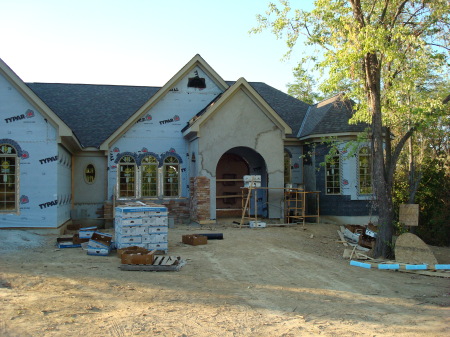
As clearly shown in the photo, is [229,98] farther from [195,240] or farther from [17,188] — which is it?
[17,188]

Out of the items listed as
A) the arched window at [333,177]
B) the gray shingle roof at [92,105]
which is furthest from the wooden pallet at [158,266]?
the arched window at [333,177]

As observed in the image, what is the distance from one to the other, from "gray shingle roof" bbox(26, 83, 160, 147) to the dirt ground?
933cm

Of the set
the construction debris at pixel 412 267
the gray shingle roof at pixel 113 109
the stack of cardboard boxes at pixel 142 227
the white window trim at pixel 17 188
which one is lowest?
the construction debris at pixel 412 267

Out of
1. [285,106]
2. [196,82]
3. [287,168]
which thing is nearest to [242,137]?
[287,168]

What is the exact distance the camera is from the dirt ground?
655 cm

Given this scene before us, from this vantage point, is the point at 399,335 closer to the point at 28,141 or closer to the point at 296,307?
the point at 296,307

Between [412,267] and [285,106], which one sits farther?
[285,106]

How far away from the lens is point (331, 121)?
70.1 feet

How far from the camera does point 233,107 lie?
19578 millimetres

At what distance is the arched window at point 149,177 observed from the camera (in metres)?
20.9

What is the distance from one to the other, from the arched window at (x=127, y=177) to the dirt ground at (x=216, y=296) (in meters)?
7.29

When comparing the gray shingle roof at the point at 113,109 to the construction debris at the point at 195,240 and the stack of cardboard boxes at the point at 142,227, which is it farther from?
the stack of cardboard boxes at the point at 142,227

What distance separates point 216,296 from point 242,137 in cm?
1197

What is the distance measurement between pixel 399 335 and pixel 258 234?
1010cm
